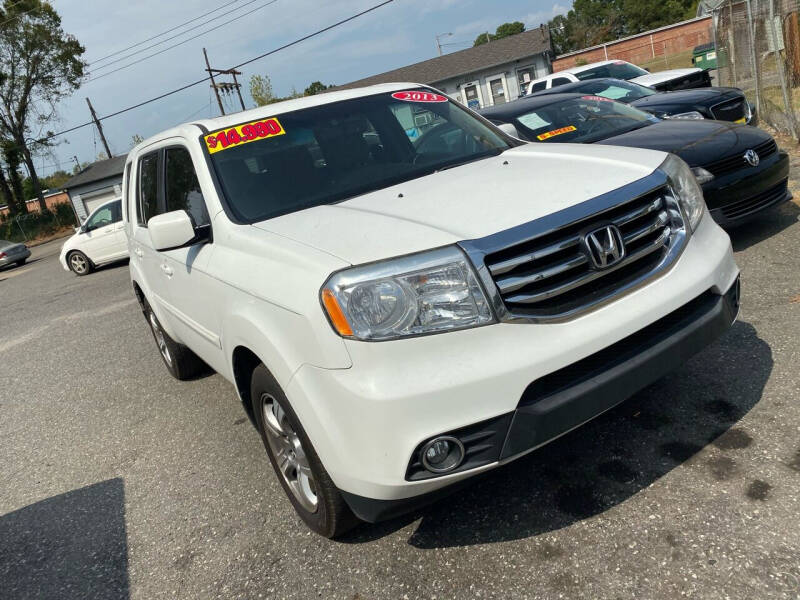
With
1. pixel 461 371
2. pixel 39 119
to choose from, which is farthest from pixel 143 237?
pixel 39 119

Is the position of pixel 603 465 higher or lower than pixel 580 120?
lower

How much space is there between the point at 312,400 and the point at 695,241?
1.74 m

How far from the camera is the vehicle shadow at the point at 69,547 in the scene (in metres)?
3.13

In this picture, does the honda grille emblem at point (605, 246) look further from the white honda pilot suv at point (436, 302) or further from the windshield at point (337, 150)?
the windshield at point (337, 150)

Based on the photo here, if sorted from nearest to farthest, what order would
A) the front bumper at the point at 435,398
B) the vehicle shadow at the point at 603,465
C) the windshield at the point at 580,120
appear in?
the front bumper at the point at 435,398 < the vehicle shadow at the point at 603,465 < the windshield at the point at 580,120

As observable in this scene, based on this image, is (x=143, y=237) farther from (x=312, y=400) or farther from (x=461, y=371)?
(x=461, y=371)

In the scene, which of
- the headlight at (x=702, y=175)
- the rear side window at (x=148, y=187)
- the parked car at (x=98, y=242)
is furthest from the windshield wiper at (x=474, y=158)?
the parked car at (x=98, y=242)

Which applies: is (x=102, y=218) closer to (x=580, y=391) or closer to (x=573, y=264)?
(x=573, y=264)

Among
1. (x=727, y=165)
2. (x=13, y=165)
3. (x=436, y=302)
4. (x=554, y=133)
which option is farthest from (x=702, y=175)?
(x=13, y=165)

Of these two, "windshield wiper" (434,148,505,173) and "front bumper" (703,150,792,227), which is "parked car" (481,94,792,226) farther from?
"windshield wiper" (434,148,505,173)

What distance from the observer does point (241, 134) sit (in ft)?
12.1

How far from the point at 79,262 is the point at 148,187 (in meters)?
12.9

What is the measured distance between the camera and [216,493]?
3684 millimetres

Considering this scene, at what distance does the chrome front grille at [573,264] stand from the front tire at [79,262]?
1571cm
